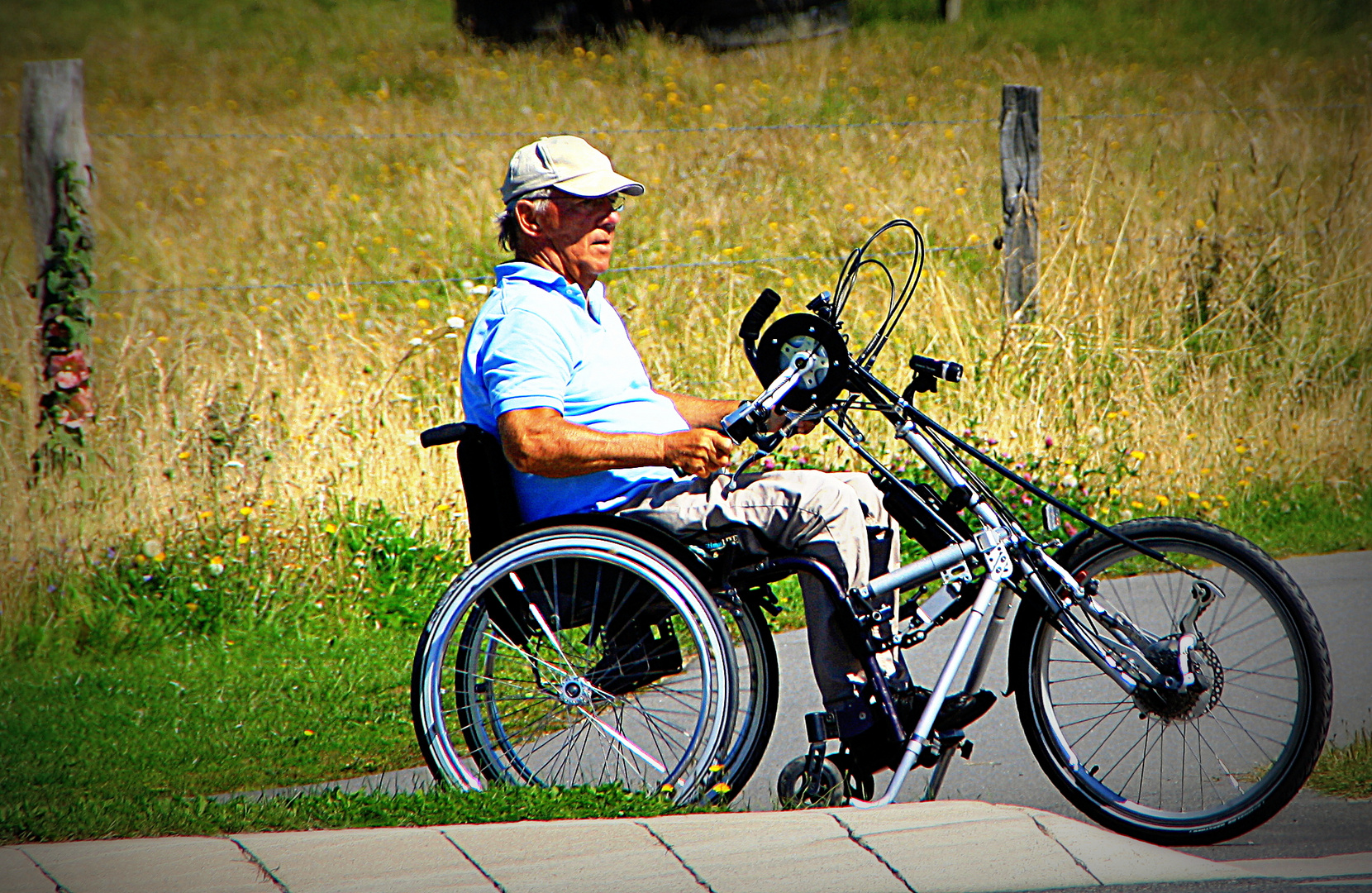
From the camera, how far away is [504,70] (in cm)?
1653

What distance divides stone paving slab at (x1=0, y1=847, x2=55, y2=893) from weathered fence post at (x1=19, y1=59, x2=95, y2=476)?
9.49 feet

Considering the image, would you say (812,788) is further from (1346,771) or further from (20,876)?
(20,876)

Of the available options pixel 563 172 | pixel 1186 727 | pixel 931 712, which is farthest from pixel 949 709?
pixel 563 172

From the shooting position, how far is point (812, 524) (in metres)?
3.07

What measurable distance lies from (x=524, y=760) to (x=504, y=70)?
14.4 meters

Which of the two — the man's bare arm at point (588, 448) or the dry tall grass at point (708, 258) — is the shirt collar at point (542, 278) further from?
the dry tall grass at point (708, 258)

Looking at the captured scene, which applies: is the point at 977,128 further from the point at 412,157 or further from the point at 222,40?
the point at 222,40

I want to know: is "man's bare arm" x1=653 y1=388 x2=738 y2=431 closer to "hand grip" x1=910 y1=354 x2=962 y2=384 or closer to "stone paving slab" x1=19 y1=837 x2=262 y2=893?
"hand grip" x1=910 y1=354 x2=962 y2=384

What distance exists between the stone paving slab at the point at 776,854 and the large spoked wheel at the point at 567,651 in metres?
0.22

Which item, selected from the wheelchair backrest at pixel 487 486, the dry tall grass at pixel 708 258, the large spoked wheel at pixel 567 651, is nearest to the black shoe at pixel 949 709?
the large spoked wheel at pixel 567 651

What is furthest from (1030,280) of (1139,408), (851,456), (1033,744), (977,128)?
(977,128)

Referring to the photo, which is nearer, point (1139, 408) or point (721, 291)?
point (1139, 408)

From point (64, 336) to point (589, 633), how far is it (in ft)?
10.7

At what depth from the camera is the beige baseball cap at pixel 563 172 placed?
330 cm
